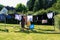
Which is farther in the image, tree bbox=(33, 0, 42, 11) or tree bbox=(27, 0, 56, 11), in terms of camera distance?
tree bbox=(27, 0, 56, 11)

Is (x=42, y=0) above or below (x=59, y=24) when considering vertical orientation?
above

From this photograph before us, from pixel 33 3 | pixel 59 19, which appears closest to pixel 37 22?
pixel 59 19

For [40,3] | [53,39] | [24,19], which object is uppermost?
[40,3]

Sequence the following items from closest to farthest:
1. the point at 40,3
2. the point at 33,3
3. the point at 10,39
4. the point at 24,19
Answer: the point at 10,39 < the point at 24,19 < the point at 40,3 < the point at 33,3

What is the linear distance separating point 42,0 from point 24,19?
48213 mm

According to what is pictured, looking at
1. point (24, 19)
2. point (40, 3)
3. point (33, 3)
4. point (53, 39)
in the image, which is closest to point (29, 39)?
point (53, 39)

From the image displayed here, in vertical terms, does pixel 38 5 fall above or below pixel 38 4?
below

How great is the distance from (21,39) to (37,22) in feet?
67.8

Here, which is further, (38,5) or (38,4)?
(38,4)

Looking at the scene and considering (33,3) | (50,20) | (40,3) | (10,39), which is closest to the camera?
(10,39)

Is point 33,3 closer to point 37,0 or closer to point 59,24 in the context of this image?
point 37,0

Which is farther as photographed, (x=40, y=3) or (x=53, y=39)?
(x=40, y=3)

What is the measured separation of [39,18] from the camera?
35.6 m

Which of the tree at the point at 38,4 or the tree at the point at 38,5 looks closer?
the tree at the point at 38,5
